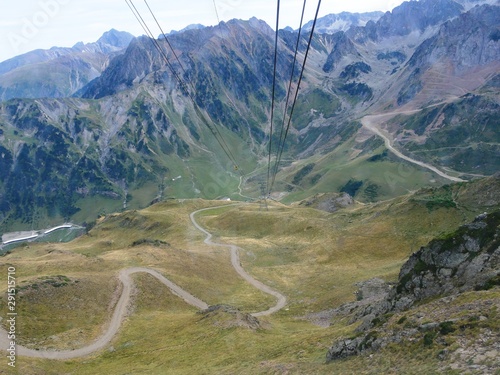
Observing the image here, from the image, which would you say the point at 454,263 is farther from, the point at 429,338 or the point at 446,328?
the point at 429,338

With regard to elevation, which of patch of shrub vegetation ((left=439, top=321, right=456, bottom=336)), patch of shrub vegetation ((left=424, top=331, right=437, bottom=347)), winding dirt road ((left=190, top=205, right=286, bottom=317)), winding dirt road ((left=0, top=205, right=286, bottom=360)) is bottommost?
winding dirt road ((left=190, top=205, right=286, bottom=317))

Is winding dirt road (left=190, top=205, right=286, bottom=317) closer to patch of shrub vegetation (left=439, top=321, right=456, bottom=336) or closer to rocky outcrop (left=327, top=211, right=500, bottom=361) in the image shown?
rocky outcrop (left=327, top=211, right=500, bottom=361)

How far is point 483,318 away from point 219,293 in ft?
221

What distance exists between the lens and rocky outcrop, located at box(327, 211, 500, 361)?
112ft

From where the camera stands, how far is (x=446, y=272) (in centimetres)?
4131

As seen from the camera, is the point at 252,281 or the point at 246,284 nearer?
the point at 246,284

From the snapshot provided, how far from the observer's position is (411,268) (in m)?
46.2

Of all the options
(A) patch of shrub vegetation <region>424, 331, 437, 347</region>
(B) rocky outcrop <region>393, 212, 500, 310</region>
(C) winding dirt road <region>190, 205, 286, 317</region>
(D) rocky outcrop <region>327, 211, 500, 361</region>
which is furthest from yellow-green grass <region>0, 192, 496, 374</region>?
(B) rocky outcrop <region>393, 212, 500, 310</region>

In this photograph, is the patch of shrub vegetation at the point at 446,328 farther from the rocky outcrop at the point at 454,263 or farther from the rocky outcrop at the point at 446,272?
the rocky outcrop at the point at 454,263

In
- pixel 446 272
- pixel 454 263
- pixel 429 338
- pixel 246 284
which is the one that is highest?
pixel 429 338

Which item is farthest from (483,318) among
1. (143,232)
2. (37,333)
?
(143,232)

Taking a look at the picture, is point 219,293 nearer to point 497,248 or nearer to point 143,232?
point 497,248

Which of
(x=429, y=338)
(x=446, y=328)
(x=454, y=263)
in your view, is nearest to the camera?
(x=429, y=338)

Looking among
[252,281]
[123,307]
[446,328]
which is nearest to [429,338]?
[446,328]
